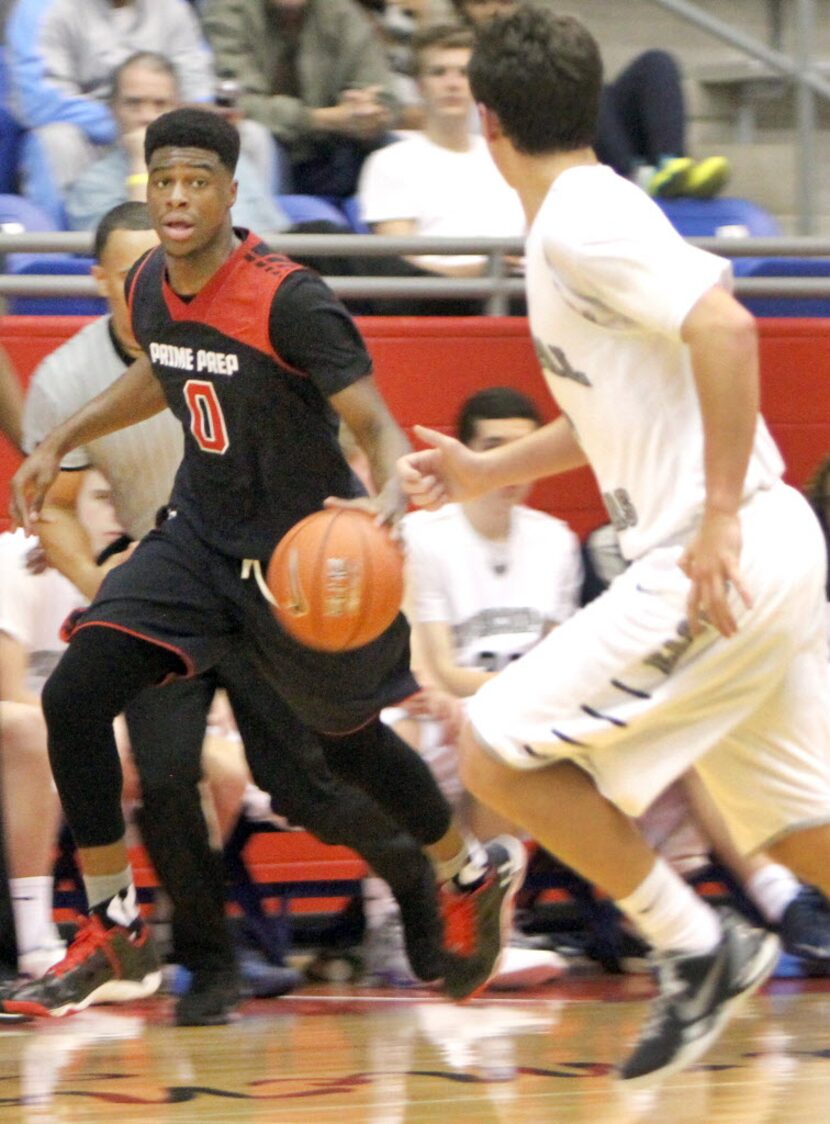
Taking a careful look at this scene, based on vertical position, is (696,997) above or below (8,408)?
below

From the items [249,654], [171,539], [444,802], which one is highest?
[171,539]

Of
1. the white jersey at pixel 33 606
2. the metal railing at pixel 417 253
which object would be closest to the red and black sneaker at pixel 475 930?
the white jersey at pixel 33 606

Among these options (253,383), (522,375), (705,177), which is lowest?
(522,375)

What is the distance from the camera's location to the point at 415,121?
8125mm

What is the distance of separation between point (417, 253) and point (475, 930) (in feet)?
8.44

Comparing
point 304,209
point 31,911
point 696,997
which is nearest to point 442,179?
point 304,209

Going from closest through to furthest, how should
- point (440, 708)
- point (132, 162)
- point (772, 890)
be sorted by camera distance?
point (440, 708) → point (772, 890) → point (132, 162)

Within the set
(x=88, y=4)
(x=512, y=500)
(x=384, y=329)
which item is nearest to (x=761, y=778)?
(x=512, y=500)

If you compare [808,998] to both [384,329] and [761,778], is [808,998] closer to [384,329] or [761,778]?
[761,778]

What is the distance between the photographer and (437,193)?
717 centimetres

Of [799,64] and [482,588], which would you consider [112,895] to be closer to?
[482,588]

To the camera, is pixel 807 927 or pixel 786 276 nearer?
pixel 807 927

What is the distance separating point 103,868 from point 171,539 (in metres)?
0.78

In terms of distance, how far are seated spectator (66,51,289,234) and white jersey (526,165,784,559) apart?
3.39 m
